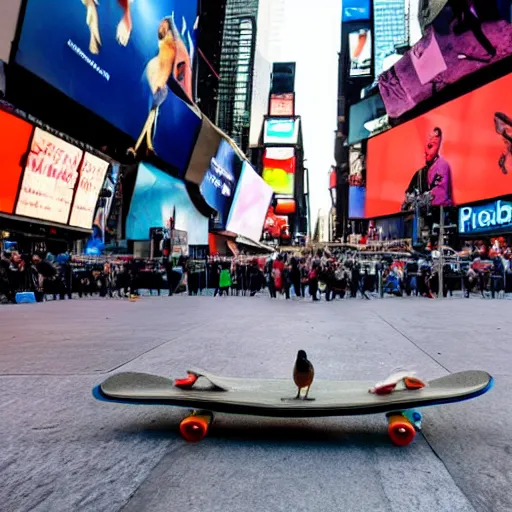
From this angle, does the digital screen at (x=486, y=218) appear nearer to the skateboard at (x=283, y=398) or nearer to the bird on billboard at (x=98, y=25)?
the bird on billboard at (x=98, y=25)

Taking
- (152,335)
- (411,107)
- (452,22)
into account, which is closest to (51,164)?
(152,335)

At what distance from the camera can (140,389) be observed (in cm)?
315

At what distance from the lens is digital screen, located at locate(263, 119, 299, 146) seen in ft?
348

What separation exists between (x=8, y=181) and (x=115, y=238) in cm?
1420

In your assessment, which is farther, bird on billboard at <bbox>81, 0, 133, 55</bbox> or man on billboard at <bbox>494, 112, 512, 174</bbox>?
man on billboard at <bbox>494, 112, 512, 174</bbox>

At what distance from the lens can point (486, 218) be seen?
41.2 meters

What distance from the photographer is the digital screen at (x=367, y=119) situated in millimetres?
66688

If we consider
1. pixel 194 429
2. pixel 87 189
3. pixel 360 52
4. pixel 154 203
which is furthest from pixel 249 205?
pixel 194 429

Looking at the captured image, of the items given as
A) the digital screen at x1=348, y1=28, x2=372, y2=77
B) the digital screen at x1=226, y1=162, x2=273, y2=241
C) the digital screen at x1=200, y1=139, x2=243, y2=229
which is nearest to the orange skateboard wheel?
the digital screen at x1=200, y1=139, x2=243, y2=229

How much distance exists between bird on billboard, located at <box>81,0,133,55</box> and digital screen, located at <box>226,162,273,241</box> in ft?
102

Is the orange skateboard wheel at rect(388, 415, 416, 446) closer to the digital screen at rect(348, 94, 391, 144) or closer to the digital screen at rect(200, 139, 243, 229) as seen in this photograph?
the digital screen at rect(200, 139, 243, 229)

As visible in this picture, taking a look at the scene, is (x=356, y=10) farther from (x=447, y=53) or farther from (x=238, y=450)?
(x=238, y=450)

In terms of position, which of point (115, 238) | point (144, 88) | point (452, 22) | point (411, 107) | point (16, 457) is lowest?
point (16, 457)

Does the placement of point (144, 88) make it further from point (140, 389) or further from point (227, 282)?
point (140, 389)
